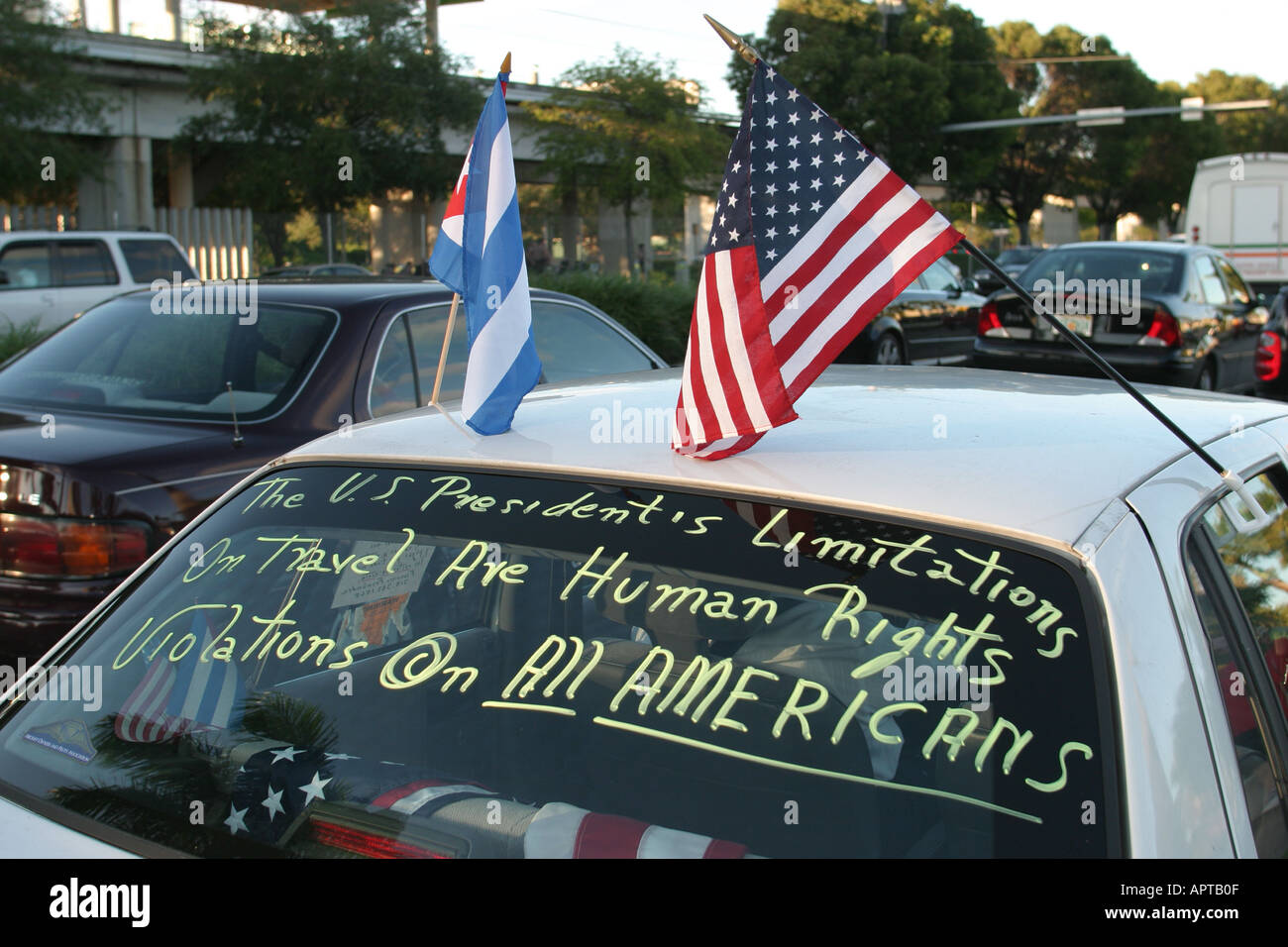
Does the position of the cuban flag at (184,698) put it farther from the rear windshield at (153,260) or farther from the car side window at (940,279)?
the car side window at (940,279)

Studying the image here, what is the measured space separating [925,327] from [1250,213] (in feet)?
46.9

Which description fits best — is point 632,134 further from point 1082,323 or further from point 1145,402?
point 1145,402

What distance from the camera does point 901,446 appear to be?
198 centimetres

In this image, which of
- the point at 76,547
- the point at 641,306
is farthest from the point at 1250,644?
the point at 641,306

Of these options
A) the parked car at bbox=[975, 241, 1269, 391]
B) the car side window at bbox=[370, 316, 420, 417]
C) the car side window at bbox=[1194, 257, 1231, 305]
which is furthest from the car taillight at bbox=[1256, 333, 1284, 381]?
the car side window at bbox=[370, 316, 420, 417]

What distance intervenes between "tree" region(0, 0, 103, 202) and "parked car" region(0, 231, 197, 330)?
813cm

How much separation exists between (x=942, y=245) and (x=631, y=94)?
24312mm

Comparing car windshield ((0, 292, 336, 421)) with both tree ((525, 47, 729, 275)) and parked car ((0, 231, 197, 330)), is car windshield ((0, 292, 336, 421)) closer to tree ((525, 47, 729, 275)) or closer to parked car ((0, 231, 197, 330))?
parked car ((0, 231, 197, 330))

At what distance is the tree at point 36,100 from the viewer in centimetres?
2384

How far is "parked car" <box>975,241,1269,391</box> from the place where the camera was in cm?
1220

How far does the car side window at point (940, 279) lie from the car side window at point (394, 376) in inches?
464

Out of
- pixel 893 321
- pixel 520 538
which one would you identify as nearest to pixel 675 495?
pixel 520 538

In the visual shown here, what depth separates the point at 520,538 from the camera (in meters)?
1.95

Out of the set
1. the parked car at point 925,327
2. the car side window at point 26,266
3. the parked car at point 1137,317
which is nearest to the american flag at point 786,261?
the parked car at point 1137,317
